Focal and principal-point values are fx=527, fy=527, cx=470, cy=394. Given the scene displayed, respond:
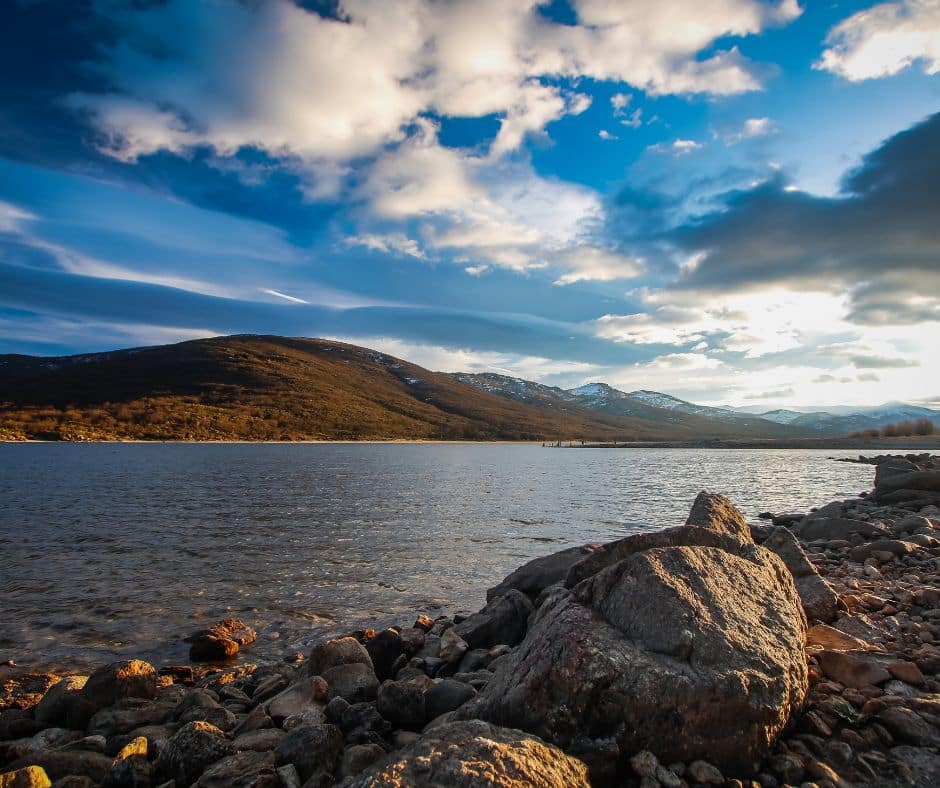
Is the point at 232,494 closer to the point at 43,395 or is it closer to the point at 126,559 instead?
the point at 126,559

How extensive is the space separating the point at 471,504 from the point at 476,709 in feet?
97.5

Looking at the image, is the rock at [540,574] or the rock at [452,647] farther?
the rock at [540,574]

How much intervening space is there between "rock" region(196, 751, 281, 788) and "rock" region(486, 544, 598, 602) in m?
7.58

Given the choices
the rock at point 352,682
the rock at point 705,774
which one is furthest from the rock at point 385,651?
the rock at point 705,774

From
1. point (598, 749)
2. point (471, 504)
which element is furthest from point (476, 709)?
point (471, 504)

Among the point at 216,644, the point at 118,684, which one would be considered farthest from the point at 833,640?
the point at 216,644

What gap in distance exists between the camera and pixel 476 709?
5781 mm

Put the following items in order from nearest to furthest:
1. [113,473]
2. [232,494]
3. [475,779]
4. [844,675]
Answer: [475,779] → [844,675] → [232,494] → [113,473]

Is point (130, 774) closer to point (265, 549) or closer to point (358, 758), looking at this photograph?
point (358, 758)

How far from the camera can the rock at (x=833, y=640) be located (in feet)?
24.1

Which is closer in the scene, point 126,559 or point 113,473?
point 126,559

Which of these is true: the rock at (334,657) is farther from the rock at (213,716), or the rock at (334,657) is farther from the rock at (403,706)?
the rock at (403,706)

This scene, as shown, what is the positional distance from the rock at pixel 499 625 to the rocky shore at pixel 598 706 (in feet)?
2.58

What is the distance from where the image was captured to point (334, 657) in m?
8.83
